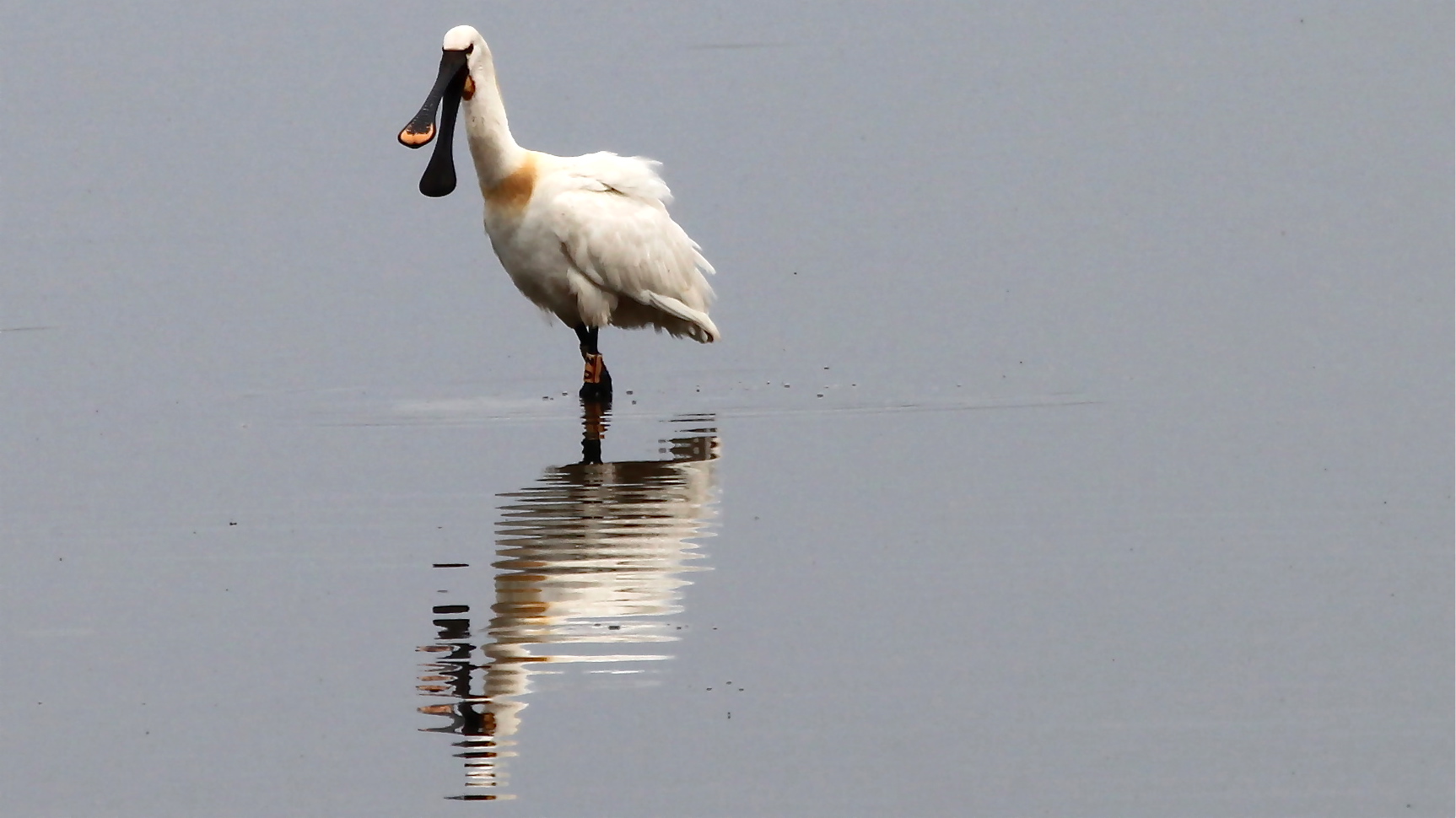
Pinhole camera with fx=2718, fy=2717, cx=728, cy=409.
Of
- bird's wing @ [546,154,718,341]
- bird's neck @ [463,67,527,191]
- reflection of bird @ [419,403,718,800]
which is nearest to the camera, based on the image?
reflection of bird @ [419,403,718,800]

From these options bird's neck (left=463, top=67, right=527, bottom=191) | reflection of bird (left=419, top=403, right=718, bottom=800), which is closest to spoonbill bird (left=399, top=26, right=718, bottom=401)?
bird's neck (left=463, top=67, right=527, bottom=191)

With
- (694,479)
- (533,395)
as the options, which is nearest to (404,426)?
(533,395)

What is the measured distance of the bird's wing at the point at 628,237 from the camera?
17.1 m

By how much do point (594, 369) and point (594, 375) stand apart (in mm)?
41

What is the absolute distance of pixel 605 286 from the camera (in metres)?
17.5

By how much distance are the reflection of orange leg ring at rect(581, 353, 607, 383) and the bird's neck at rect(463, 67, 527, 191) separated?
129cm

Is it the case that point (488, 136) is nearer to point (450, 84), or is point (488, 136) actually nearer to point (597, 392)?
point (450, 84)

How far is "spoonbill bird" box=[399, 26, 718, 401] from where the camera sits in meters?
17.2

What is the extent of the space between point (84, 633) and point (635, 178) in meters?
7.24

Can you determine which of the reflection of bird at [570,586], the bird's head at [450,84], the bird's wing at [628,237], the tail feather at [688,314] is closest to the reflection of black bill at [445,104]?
the bird's head at [450,84]

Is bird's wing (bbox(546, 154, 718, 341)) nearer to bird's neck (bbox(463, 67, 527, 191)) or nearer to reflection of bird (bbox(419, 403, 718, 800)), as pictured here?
bird's neck (bbox(463, 67, 527, 191))

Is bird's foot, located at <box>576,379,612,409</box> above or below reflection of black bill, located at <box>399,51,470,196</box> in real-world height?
below

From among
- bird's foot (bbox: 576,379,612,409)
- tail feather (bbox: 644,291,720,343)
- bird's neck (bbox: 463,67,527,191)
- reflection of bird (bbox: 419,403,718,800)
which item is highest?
bird's neck (bbox: 463,67,527,191)

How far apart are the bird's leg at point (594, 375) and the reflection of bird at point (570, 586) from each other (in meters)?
2.51
